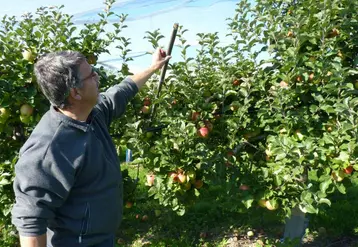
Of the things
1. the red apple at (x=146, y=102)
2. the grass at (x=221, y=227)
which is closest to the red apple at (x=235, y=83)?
the red apple at (x=146, y=102)

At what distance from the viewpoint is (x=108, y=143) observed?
1.78m

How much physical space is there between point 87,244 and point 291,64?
50.9 inches

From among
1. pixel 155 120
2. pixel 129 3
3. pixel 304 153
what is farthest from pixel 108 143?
pixel 129 3

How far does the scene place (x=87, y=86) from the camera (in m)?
1.58

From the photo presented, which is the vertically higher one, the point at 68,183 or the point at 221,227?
the point at 68,183

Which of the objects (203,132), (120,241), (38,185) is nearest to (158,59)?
(203,132)

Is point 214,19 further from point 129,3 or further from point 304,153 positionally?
point 304,153

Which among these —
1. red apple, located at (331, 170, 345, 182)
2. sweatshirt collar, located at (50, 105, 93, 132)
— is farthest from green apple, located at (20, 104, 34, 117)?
red apple, located at (331, 170, 345, 182)

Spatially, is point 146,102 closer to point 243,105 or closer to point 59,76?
point 243,105

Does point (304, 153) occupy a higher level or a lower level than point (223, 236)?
higher

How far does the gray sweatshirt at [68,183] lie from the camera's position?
1471mm

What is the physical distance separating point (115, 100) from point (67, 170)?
1.86ft

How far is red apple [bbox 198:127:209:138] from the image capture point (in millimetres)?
2264

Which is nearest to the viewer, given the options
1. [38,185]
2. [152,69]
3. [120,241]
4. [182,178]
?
[38,185]
